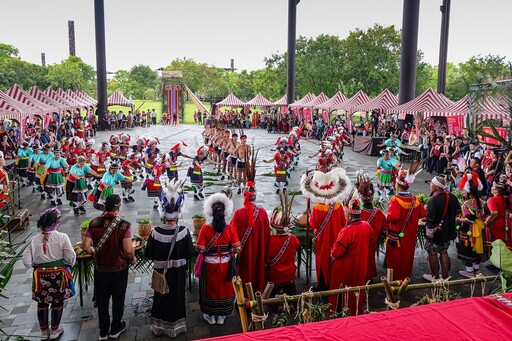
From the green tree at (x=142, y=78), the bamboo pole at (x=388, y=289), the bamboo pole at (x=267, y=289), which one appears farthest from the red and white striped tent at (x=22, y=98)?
the green tree at (x=142, y=78)

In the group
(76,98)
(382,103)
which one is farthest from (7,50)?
(382,103)

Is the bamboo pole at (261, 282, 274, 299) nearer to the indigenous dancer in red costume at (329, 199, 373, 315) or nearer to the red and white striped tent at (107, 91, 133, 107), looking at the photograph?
the indigenous dancer in red costume at (329, 199, 373, 315)

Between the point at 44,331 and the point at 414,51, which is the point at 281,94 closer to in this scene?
the point at 414,51

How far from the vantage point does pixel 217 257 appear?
17.0 feet

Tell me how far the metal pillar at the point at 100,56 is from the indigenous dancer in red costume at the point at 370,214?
3150cm

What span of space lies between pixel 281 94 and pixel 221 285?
41988 millimetres

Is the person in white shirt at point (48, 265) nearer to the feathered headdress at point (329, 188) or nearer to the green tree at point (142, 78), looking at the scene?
the feathered headdress at point (329, 188)

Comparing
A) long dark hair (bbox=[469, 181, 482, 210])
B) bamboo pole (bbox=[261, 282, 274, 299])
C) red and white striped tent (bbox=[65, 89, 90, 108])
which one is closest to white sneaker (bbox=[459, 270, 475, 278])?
long dark hair (bbox=[469, 181, 482, 210])

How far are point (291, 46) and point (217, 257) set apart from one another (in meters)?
35.2

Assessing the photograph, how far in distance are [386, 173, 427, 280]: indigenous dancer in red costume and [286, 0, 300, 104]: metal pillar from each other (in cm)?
3251

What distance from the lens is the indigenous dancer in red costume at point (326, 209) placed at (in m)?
5.54

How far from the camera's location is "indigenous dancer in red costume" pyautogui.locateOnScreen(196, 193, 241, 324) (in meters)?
5.12

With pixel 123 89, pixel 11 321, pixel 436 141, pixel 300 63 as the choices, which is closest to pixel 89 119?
pixel 300 63

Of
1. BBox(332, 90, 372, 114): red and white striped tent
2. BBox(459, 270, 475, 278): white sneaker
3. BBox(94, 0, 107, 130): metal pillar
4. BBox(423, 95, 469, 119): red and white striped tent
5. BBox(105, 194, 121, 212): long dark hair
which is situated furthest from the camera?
BBox(94, 0, 107, 130): metal pillar
